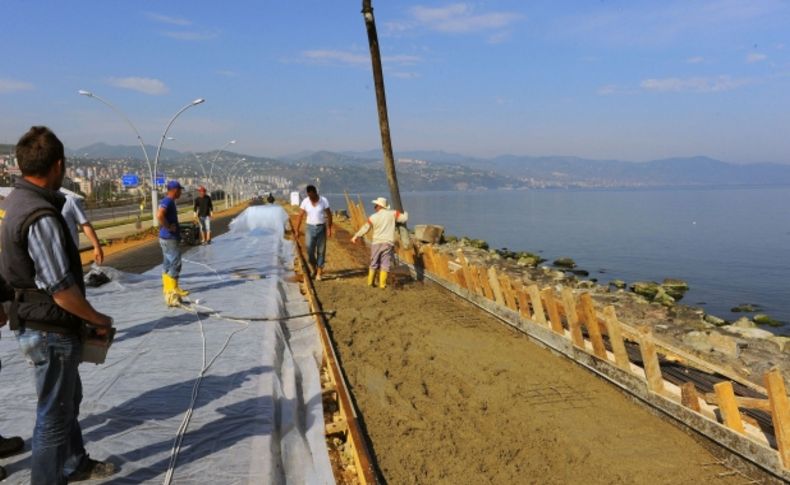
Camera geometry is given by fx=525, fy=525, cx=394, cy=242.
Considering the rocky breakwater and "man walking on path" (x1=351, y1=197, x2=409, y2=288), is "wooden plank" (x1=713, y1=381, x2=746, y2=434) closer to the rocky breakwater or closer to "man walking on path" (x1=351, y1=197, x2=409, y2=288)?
the rocky breakwater

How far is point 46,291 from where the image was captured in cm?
293

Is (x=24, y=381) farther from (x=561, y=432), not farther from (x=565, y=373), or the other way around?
(x=565, y=373)

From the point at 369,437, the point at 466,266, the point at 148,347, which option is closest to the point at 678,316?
the point at 466,266

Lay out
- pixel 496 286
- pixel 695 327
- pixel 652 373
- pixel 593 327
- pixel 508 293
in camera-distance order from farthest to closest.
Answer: pixel 695 327 < pixel 496 286 < pixel 508 293 < pixel 593 327 < pixel 652 373

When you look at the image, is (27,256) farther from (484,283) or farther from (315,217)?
(315,217)

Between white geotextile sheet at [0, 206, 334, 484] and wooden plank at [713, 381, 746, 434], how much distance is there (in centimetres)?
349

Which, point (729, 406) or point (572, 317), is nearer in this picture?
point (729, 406)

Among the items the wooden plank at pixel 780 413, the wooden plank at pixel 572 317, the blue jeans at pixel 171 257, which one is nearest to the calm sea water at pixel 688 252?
the wooden plank at pixel 572 317

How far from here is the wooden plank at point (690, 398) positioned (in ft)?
17.0

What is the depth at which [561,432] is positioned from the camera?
524 centimetres

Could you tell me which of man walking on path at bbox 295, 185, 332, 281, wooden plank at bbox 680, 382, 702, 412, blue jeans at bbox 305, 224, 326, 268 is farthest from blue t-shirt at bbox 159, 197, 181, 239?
wooden plank at bbox 680, 382, 702, 412

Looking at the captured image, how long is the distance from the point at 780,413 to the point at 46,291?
538 centimetres

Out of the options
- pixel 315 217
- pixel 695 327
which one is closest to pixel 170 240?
pixel 315 217

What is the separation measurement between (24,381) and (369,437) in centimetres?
334
